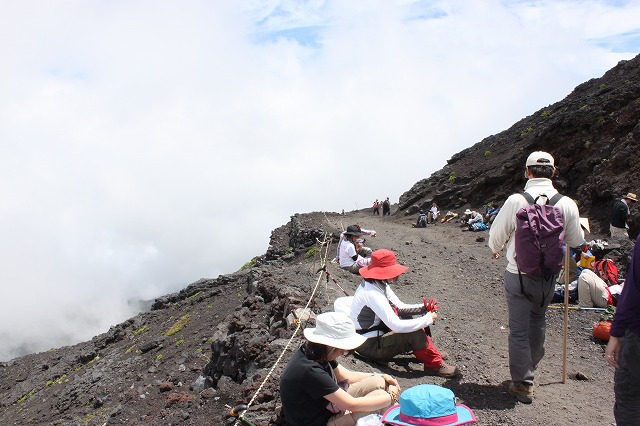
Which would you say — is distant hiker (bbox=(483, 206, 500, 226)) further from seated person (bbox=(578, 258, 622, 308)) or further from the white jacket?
the white jacket

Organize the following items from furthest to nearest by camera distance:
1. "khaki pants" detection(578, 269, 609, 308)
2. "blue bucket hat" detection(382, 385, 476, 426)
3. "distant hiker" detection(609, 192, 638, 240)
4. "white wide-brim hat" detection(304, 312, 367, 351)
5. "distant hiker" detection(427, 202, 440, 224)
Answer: "distant hiker" detection(427, 202, 440, 224), "distant hiker" detection(609, 192, 638, 240), "khaki pants" detection(578, 269, 609, 308), "white wide-brim hat" detection(304, 312, 367, 351), "blue bucket hat" detection(382, 385, 476, 426)

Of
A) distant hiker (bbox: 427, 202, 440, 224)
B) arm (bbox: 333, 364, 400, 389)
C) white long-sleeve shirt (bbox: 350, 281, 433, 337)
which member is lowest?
arm (bbox: 333, 364, 400, 389)

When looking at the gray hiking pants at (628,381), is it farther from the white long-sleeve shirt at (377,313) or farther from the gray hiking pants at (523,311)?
the white long-sleeve shirt at (377,313)

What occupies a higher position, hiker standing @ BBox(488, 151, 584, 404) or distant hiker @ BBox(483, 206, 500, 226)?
distant hiker @ BBox(483, 206, 500, 226)

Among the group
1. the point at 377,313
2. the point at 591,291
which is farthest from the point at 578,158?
the point at 377,313

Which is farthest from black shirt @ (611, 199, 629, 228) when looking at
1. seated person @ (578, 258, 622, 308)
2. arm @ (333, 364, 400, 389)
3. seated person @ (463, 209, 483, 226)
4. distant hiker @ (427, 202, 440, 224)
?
distant hiker @ (427, 202, 440, 224)

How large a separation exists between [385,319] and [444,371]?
107 centimetres

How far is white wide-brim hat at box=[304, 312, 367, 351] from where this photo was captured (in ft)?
15.9

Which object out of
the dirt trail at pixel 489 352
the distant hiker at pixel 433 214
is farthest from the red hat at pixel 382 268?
the distant hiker at pixel 433 214

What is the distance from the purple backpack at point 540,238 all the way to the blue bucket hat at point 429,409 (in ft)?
6.13

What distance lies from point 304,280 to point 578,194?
48.0 feet

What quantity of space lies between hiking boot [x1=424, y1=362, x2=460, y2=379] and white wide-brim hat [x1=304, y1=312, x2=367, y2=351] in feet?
7.65

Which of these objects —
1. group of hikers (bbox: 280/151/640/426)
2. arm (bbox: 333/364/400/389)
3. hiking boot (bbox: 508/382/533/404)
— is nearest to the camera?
group of hikers (bbox: 280/151/640/426)

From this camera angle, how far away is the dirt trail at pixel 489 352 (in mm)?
6074
